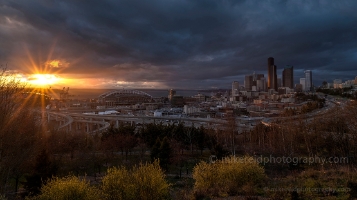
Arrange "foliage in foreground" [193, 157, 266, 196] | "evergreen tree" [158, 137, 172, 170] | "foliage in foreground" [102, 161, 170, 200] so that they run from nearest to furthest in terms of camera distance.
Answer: "foliage in foreground" [102, 161, 170, 200], "foliage in foreground" [193, 157, 266, 196], "evergreen tree" [158, 137, 172, 170]

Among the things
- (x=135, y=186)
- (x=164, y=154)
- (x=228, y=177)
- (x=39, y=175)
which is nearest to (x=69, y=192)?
(x=135, y=186)

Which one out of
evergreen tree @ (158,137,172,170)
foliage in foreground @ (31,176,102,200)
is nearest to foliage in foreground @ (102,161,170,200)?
foliage in foreground @ (31,176,102,200)

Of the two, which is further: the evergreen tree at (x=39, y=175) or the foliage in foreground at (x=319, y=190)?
the evergreen tree at (x=39, y=175)

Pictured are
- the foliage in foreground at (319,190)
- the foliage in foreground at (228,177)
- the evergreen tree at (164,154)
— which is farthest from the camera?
the evergreen tree at (164,154)

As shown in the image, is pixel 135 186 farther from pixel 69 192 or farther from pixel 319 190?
pixel 319 190

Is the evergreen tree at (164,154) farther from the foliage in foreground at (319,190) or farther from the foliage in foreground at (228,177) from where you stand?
the foliage in foreground at (319,190)

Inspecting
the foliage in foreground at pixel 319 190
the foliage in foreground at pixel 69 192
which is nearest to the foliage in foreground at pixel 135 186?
the foliage in foreground at pixel 69 192

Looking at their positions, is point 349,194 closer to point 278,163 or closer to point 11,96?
point 278,163

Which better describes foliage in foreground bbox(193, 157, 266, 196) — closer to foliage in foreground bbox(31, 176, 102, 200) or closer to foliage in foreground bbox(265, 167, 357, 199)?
foliage in foreground bbox(265, 167, 357, 199)

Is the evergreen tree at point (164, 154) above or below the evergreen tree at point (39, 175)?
below

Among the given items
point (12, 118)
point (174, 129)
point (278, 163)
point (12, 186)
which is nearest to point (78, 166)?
point (12, 186)


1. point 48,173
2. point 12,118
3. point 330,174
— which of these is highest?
point 12,118
